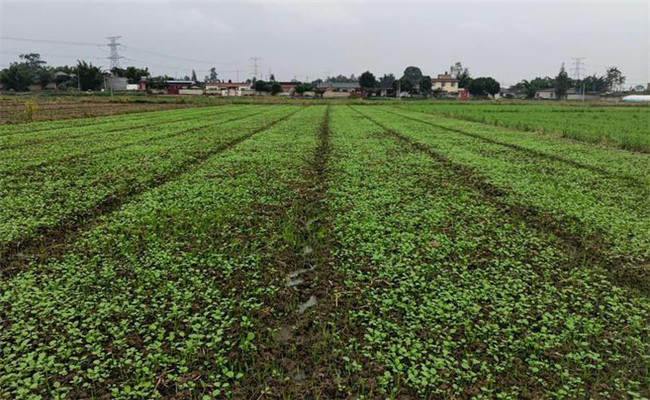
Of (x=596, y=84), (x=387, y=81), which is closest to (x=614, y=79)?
(x=596, y=84)

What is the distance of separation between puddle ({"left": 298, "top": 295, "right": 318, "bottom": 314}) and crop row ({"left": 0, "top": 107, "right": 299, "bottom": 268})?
3.35 metres

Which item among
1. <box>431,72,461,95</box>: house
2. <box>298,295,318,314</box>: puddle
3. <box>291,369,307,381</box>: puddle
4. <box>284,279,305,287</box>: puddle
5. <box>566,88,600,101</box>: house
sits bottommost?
<box>291,369,307,381</box>: puddle

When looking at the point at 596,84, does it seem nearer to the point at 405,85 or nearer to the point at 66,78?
the point at 405,85

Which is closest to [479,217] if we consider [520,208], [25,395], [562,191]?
[520,208]

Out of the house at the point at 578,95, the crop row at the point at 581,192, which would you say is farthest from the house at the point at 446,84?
the crop row at the point at 581,192

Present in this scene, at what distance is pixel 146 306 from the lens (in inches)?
130

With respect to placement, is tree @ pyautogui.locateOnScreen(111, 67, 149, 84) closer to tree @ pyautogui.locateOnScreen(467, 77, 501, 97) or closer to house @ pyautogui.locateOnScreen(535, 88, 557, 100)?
tree @ pyautogui.locateOnScreen(467, 77, 501, 97)

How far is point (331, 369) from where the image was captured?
2.66m

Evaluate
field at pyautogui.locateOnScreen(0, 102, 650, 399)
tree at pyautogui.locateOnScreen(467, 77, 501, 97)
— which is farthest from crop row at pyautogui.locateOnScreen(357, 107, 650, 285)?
tree at pyautogui.locateOnScreen(467, 77, 501, 97)

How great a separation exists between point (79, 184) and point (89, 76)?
253 feet

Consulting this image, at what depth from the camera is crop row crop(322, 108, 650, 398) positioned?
2.57m

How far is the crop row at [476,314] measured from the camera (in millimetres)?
2568

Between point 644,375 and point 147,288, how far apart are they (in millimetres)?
3804

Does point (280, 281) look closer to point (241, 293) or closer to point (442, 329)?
point (241, 293)
